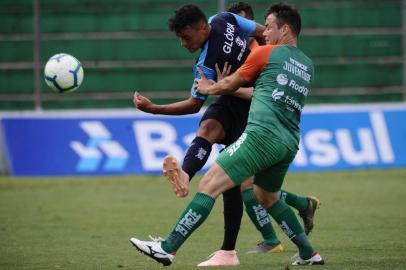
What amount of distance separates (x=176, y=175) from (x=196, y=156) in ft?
2.45

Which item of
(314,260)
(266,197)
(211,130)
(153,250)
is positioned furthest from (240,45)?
(153,250)

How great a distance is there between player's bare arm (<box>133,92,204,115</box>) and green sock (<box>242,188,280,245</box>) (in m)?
1.17

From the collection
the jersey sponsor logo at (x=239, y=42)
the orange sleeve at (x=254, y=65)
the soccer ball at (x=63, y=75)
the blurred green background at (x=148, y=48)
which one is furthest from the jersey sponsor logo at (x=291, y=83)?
the blurred green background at (x=148, y=48)

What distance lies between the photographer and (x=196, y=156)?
8570 mm

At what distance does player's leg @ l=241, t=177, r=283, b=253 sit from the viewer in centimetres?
927

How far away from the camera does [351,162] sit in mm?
18422

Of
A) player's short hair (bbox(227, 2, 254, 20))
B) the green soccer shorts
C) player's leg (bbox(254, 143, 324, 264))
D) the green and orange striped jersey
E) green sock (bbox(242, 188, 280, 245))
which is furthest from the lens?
player's short hair (bbox(227, 2, 254, 20))

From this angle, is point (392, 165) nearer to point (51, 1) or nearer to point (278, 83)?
point (51, 1)

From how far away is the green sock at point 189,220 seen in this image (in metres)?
7.68

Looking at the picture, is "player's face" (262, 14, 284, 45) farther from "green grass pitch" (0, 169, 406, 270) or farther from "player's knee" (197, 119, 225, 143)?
"green grass pitch" (0, 169, 406, 270)

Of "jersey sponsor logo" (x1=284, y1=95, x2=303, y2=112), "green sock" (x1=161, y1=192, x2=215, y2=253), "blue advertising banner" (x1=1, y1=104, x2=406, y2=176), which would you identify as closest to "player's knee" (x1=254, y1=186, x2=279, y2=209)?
"green sock" (x1=161, y1=192, x2=215, y2=253)

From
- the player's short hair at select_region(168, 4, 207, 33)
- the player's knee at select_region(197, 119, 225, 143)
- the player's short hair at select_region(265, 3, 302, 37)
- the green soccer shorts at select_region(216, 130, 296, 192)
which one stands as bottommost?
the player's knee at select_region(197, 119, 225, 143)

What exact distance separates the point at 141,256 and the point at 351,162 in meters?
9.87

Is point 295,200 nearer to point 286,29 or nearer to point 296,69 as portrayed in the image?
point 296,69
